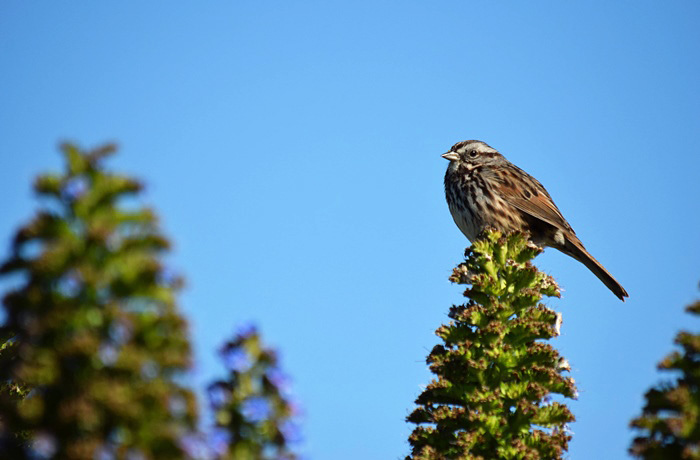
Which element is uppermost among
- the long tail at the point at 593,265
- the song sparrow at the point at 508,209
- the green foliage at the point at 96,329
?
the song sparrow at the point at 508,209

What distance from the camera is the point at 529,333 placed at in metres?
7.31

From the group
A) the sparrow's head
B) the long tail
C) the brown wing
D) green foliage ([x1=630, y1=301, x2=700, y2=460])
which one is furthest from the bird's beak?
green foliage ([x1=630, y1=301, x2=700, y2=460])

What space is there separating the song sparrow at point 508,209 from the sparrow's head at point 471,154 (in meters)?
0.15

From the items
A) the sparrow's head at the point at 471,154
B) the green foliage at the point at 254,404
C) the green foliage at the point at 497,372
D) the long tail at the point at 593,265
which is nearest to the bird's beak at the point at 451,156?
the sparrow's head at the point at 471,154

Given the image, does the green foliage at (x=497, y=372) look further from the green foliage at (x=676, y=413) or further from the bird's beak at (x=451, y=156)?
the bird's beak at (x=451, y=156)

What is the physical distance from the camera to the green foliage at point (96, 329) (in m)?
2.63

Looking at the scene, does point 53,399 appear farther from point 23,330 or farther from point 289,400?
point 289,400

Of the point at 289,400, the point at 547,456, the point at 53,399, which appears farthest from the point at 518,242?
the point at 53,399

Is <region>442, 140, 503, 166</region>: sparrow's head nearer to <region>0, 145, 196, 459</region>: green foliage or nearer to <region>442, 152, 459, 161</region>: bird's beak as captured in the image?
<region>442, 152, 459, 161</region>: bird's beak

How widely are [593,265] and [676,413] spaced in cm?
933

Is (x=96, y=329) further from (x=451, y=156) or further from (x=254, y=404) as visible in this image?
(x=451, y=156)

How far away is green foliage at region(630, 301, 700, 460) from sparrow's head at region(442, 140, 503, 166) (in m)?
10.2

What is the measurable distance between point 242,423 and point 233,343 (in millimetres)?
259

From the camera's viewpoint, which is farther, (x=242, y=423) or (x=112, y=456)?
(x=242, y=423)
